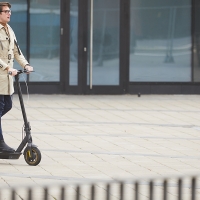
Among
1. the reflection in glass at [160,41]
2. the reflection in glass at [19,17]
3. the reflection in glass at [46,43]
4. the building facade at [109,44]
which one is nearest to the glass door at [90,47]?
the building facade at [109,44]

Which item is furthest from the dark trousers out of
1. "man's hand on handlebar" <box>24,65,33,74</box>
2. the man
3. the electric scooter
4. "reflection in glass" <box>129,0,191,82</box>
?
"reflection in glass" <box>129,0,191,82</box>

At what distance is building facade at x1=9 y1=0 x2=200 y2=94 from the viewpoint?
54.9 feet

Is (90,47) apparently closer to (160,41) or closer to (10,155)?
(160,41)

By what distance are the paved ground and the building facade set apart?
42 cm

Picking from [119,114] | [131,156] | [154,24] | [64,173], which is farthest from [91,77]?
[64,173]

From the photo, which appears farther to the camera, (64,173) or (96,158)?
(96,158)

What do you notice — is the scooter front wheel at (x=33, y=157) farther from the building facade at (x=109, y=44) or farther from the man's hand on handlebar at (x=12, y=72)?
the building facade at (x=109, y=44)

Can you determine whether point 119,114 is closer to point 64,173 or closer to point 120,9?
point 120,9

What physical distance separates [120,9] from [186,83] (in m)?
2.01

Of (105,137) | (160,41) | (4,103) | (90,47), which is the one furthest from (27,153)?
(160,41)

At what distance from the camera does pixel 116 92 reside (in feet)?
55.2

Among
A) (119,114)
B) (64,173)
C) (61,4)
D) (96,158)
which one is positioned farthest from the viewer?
(61,4)

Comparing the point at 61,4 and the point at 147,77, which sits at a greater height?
the point at 61,4

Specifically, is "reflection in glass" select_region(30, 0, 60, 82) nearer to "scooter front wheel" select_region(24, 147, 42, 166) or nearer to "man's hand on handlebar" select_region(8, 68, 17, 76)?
"scooter front wheel" select_region(24, 147, 42, 166)
